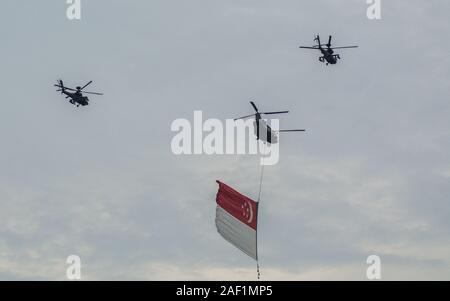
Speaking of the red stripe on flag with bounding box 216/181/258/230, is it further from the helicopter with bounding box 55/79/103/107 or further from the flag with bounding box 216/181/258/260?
the helicopter with bounding box 55/79/103/107

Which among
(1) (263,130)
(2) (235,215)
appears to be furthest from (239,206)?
(1) (263,130)

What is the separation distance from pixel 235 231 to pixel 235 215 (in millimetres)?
1521

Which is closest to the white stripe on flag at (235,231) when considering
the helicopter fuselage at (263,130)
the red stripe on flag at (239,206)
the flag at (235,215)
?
the flag at (235,215)

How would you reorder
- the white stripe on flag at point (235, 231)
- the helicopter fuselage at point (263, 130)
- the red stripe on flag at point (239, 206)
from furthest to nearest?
the helicopter fuselage at point (263, 130) < the red stripe on flag at point (239, 206) < the white stripe on flag at point (235, 231)

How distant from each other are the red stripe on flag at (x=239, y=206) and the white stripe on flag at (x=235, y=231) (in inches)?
15.9

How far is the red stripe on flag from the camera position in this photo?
229 ft

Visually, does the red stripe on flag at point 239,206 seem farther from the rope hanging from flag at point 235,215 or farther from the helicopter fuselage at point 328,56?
the helicopter fuselage at point 328,56

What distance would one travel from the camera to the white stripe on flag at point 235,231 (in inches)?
2677

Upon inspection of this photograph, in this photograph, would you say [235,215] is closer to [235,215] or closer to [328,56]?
[235,215]

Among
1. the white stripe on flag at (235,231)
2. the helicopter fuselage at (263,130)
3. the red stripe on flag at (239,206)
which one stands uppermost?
the helicopter fuselage at (263,130)
